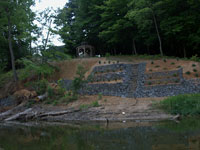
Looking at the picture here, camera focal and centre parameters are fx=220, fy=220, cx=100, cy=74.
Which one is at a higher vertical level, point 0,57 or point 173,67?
point 0,57

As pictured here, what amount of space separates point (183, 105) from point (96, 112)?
642 cm

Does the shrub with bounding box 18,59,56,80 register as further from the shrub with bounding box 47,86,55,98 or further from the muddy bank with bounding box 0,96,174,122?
the muddy bank with bounding box 0,96,174,122

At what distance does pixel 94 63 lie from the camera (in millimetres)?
27984

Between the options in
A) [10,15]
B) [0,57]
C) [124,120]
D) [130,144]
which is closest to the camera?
[130,144]

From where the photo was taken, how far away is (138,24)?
28422mm

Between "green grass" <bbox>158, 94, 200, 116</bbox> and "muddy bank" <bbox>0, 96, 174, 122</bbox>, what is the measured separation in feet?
2.12

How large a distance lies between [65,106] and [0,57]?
17443 millimetres

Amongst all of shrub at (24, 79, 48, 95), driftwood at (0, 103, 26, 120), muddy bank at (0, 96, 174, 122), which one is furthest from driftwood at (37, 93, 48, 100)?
driftwood at (0, 103, 26, 120)

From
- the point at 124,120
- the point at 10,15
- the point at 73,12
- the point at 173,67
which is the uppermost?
the point at 73,12

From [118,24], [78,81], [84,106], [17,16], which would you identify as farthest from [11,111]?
[118,24]

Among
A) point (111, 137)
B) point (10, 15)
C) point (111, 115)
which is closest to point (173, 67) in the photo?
point (111, 115)

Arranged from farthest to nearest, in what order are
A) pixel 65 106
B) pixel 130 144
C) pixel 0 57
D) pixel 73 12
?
pixel 73 12 → pixel 0 57 → pixel 65 106 → pixel 130 144

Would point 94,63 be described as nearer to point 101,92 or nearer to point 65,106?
point 101,92

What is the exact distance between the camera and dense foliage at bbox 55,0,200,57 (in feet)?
86.4
